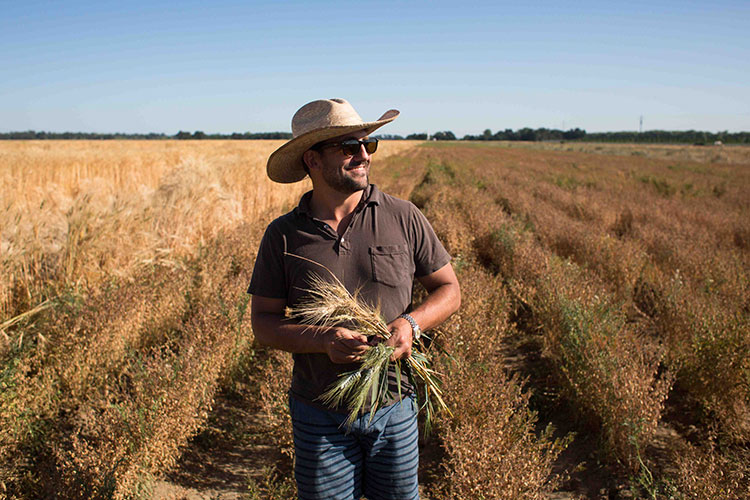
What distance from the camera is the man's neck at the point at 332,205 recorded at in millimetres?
1881

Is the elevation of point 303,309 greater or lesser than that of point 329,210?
lesser

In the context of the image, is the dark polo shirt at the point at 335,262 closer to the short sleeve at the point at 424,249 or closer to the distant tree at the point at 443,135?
the short sleeve at the point at 424,249

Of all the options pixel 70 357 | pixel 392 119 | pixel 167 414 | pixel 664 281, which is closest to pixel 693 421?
pixel 664 281

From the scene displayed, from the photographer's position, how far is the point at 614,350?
3.37m

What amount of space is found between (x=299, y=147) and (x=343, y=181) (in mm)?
273

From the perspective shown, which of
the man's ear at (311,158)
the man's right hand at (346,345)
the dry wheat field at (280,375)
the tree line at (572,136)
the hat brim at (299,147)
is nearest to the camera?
the man's right hand at (346,345)

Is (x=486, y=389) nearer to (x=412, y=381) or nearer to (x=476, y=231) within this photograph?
(x=412, y=381)

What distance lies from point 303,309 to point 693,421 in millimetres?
3427

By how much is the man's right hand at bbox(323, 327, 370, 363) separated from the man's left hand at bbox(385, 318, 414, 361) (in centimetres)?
12

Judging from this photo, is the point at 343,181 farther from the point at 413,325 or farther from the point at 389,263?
the point at 413,325

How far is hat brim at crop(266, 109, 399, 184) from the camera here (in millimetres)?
1781

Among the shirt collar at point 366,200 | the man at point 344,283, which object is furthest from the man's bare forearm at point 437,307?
the shirt collar at point 366,200

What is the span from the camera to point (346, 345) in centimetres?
157

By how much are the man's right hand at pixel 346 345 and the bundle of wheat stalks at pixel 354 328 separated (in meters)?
0.04
